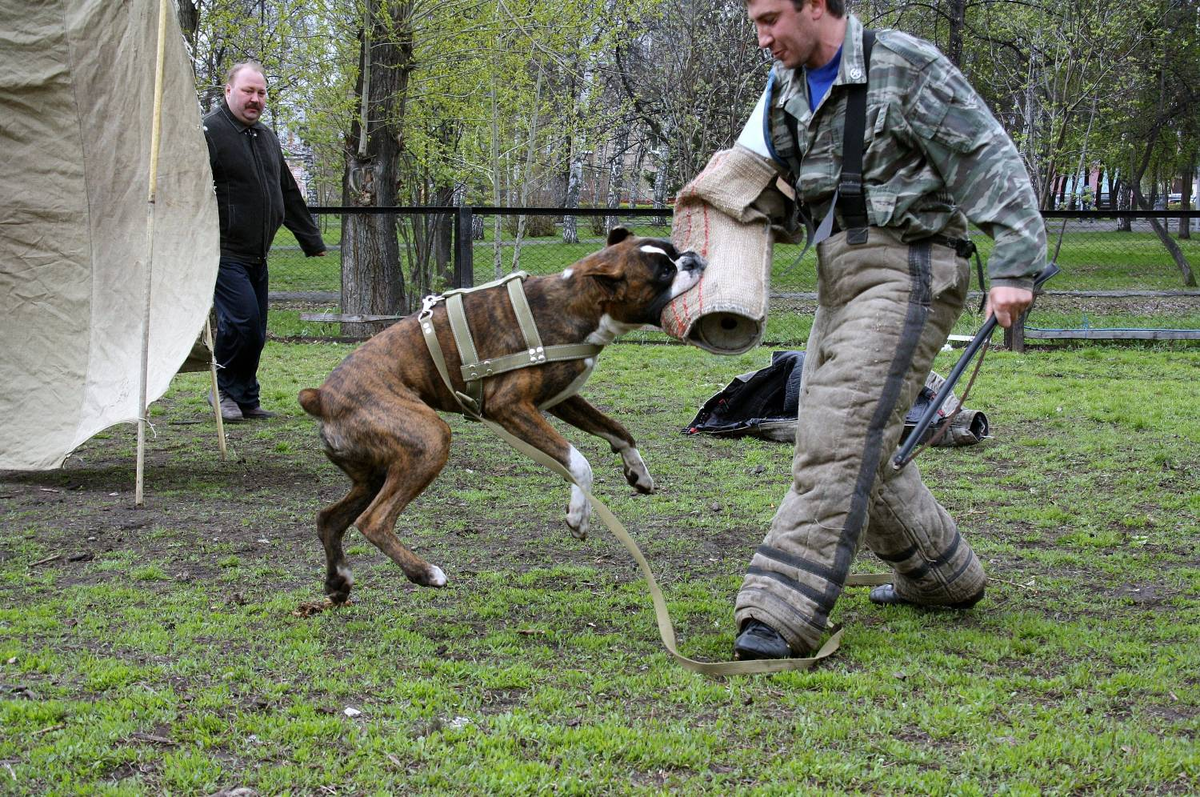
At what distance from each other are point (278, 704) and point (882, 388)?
7.13ft

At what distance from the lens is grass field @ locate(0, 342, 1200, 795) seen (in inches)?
120

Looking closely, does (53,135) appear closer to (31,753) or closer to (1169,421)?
(31,753)

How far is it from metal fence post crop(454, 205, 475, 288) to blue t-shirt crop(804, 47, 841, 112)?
9211mm

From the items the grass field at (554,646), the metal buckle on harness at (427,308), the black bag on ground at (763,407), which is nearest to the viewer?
the grass field at (554,646)

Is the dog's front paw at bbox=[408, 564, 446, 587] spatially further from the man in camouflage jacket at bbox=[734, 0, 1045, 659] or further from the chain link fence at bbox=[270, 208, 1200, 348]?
the chain link fence at bbox=[270, 208, 1200, 348]

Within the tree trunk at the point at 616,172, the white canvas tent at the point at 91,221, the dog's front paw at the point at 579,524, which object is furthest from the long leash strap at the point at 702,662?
the tree trunk at the point at 616,172

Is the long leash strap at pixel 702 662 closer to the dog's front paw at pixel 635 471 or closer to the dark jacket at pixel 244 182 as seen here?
the dog's front paw at pixel 635 471

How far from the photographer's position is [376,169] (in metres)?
14.6

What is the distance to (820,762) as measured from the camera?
3039 millimetres

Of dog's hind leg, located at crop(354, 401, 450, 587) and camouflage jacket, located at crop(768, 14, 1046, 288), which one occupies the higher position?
camouflage jacket, located at crop(768, 14, 1046, 288)

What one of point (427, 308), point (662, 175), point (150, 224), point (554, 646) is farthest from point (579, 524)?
point (662, 175)

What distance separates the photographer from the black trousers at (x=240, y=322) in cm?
817

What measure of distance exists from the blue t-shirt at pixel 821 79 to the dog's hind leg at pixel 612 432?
1.70m

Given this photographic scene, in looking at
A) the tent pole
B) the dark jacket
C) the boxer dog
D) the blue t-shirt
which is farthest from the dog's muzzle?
the dark jacket
